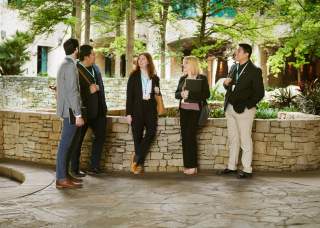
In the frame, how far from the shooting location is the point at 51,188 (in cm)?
659

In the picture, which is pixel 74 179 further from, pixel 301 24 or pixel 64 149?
pixel 301 24

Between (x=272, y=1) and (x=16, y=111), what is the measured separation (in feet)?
37.9

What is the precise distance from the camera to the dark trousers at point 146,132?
24.8ft

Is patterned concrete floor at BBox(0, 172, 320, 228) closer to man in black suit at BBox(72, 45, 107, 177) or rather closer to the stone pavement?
the stone pavement

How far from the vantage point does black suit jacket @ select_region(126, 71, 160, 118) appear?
756cm

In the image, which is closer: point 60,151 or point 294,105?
point 60,151

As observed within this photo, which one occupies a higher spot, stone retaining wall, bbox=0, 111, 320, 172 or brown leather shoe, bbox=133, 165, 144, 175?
stone retaining wall, bbox=0, 111, 320, 172

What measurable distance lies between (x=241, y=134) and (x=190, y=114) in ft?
2.58

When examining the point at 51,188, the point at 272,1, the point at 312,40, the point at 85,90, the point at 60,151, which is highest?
the point at 272,1

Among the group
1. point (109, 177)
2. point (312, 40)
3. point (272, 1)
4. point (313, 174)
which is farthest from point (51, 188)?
point (272, 1)

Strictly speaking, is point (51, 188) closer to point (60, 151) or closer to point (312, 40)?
point (60, 151)

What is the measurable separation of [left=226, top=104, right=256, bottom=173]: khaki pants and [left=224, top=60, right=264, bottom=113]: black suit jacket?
11 cm

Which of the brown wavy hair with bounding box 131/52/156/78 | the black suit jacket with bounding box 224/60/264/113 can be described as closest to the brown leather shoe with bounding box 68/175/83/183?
the brown wavy hair with bounding box 131/52/156/78

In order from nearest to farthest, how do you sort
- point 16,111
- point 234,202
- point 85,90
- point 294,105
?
point 234,202
point 85,90
point 16,111
point 294,105
